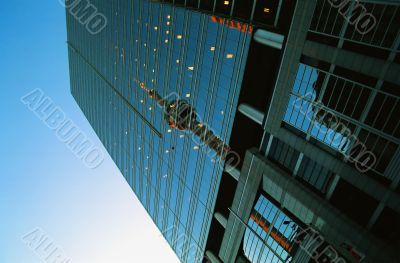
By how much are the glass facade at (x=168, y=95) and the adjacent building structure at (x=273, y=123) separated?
31cm

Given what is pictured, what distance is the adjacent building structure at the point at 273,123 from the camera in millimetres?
21906

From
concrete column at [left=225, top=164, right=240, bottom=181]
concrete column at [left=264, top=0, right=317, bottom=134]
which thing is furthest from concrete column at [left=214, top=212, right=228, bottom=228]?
concrete column at [left=264, top=0, right=317, bottom=134]

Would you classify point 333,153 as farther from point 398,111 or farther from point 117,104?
point 117,104

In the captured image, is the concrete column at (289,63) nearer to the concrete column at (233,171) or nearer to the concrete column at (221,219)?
the concrete column at (233,171)

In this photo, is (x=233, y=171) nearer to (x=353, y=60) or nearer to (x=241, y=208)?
(x=241, y=208)

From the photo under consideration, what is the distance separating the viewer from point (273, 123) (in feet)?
103

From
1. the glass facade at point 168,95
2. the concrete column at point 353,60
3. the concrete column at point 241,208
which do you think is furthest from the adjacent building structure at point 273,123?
the glass facade at point 168,95

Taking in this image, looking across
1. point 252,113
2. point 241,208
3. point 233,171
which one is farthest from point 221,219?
point 252,113

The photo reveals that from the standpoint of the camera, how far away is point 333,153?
2544 cm

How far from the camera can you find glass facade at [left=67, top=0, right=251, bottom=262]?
40812 millimetres

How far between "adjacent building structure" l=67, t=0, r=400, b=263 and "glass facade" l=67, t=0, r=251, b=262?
0.31 meters

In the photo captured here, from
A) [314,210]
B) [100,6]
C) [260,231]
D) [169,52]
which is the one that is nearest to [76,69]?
[100,6]

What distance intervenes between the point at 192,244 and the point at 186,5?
1720 inches

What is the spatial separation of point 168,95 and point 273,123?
28.0 meters
